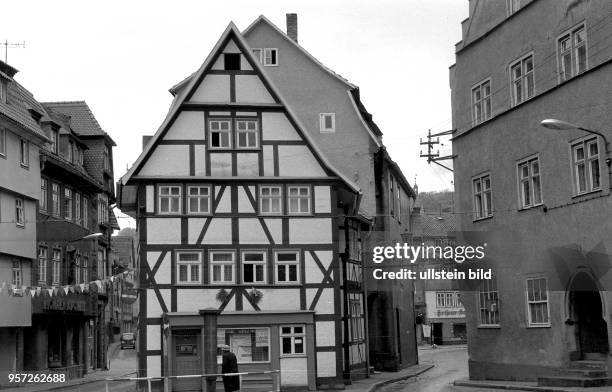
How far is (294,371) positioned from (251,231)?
531 centimetres

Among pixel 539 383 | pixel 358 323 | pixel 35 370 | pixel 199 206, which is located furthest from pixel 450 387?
pixel 35 370

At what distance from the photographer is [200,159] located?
34.2 meters

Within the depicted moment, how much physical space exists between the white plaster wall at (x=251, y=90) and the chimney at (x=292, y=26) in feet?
46.0

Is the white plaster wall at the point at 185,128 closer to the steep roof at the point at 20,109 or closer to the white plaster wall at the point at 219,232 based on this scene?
the white plaster wall at the point at 219,232

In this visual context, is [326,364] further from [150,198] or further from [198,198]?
[150,198]

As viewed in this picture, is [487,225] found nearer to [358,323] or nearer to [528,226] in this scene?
[528,226]

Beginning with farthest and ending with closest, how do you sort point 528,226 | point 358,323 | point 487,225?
1. point 358,323
2. point 487,225
3. point 528,226

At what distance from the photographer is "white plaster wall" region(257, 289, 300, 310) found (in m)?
33.8

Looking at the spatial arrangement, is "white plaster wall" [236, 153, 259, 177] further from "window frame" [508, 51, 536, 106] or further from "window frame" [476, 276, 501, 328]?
"window frame" [508, 51, 536, 106]

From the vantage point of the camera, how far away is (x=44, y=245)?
44.4m

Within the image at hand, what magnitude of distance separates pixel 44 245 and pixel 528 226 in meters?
24.3

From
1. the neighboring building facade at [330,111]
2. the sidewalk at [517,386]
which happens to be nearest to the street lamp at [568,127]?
the sidewalk at [517,386]

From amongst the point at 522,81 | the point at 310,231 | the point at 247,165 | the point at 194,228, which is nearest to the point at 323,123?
the point at 247,165

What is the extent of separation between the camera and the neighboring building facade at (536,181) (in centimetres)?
2689
